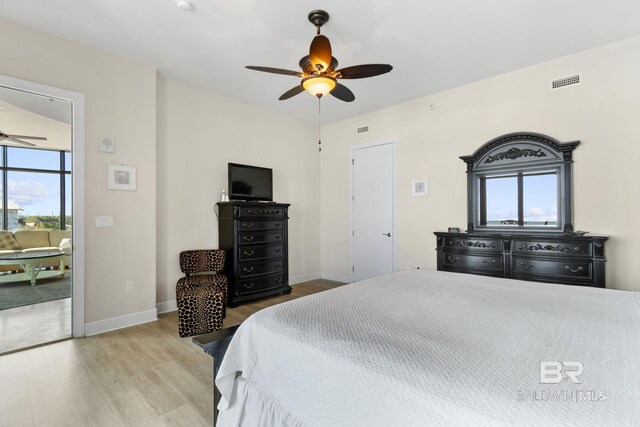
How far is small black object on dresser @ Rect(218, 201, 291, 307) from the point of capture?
403 cm

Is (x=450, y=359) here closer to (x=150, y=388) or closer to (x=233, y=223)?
(x=150, y=388)

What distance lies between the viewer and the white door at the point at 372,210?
15.9ft

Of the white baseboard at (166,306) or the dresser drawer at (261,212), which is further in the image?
the dresser drawer at (261,212)

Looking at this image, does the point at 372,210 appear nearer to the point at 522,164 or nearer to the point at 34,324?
the point at 522,164

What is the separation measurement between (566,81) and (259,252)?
13.7 ft

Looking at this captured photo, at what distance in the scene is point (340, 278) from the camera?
18.1 feet

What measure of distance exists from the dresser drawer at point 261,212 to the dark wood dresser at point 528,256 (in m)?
2.25

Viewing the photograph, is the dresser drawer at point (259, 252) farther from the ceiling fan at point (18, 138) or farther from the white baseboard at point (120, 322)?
the ceiling fan at point (18, 138)

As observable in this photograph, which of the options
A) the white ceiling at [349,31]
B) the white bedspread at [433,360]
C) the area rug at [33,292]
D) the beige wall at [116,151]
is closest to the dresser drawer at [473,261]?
the white bedspread at [433,360]

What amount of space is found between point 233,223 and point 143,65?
2.09m

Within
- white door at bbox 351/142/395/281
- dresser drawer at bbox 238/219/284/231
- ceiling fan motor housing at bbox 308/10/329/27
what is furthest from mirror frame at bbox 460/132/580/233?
dresser drawer at bbox 238/219/284/231

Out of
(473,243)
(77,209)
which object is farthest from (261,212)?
(473,243)

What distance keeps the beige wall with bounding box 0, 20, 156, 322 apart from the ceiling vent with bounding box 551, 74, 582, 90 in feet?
14.9

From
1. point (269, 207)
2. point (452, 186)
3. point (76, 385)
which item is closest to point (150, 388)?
point (76, 385)
